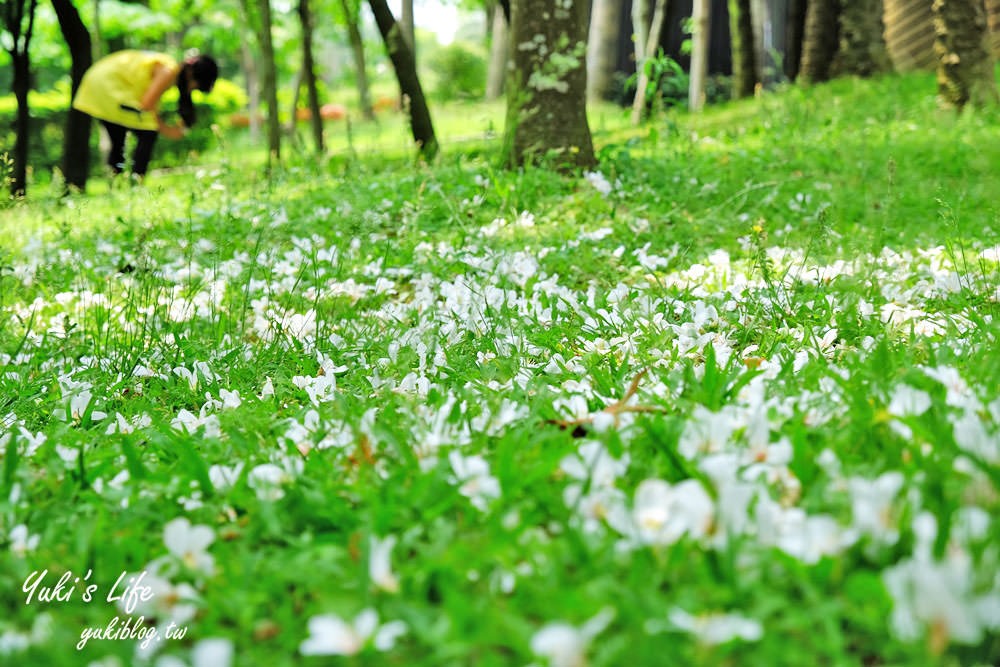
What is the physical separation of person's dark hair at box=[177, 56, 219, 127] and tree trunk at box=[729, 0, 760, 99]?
6.35m

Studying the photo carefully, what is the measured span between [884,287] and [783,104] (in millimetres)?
5808

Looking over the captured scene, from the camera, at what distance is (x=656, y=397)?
1975mm

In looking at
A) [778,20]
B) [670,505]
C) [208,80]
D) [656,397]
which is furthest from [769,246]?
[778,20]

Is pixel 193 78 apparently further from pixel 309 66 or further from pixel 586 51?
pixel 586 51

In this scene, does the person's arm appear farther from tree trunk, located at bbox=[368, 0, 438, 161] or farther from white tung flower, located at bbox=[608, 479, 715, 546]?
white tung flower, located at bbox=[608, 479, 715, 546]

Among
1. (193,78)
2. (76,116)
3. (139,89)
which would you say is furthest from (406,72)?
(76,116)

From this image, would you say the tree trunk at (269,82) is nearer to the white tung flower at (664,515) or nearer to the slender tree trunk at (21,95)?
the slender tree trunk at (21,95)

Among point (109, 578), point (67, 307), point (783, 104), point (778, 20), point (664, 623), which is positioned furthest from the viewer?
point (778, 20)

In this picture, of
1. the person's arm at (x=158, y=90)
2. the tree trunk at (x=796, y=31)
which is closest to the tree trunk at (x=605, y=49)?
the tree trunk at (x=796, y=31)

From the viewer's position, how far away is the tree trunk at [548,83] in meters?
5.41

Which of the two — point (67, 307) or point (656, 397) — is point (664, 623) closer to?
point (656, 397)

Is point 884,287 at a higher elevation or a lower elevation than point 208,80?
lower

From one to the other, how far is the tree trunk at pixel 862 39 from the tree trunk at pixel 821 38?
0.71ft

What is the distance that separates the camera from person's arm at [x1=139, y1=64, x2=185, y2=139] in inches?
285
